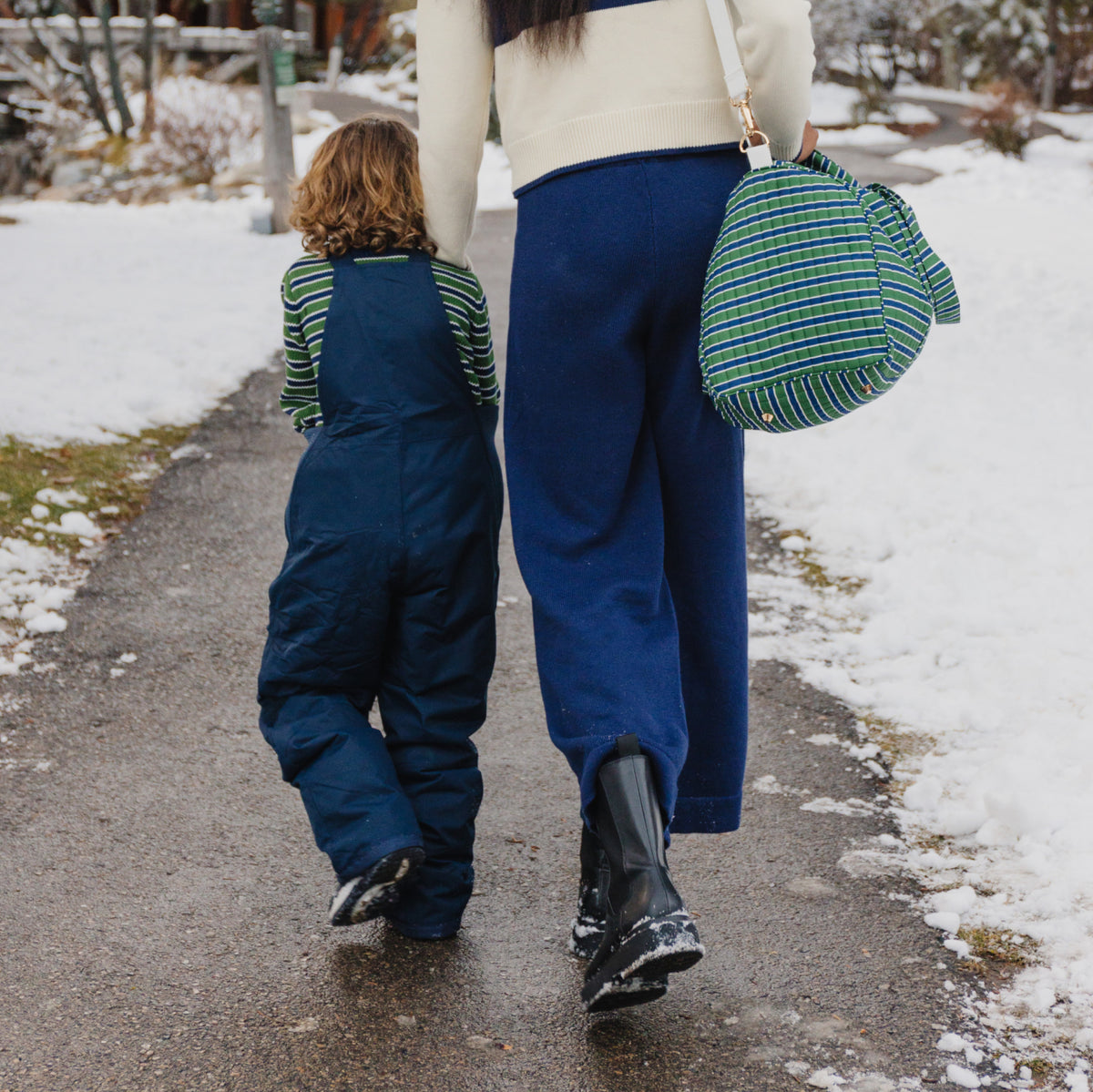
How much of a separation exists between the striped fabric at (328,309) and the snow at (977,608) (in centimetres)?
141

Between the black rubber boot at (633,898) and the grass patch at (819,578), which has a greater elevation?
the black rubber boot at (633,898)

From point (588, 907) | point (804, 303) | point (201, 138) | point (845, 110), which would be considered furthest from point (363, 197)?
point (845, 110)

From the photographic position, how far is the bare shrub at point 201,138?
17609 millimetres

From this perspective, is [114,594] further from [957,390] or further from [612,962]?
[957,390]

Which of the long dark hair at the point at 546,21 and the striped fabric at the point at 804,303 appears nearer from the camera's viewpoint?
the striped fabric at the point at 804,303

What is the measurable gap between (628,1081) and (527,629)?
2.13m

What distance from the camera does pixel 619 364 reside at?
212cm

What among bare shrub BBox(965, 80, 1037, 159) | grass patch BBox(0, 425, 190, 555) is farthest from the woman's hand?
bare shrub BBox(965, 80, 1037, 159)

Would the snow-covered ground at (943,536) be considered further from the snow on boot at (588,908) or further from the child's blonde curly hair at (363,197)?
the child's blonde curly hair at (363,197)

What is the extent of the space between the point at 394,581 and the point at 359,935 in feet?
2.35

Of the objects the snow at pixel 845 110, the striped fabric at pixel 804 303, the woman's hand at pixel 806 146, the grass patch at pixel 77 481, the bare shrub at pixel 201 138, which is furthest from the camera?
the snow at pixel 845 110

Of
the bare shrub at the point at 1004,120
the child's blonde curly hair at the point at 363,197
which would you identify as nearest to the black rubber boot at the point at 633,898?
the child's blonde curly hair at the point at 363,197

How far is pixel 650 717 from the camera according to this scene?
82.8 inches

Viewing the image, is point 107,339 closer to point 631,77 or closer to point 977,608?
point 977,608
